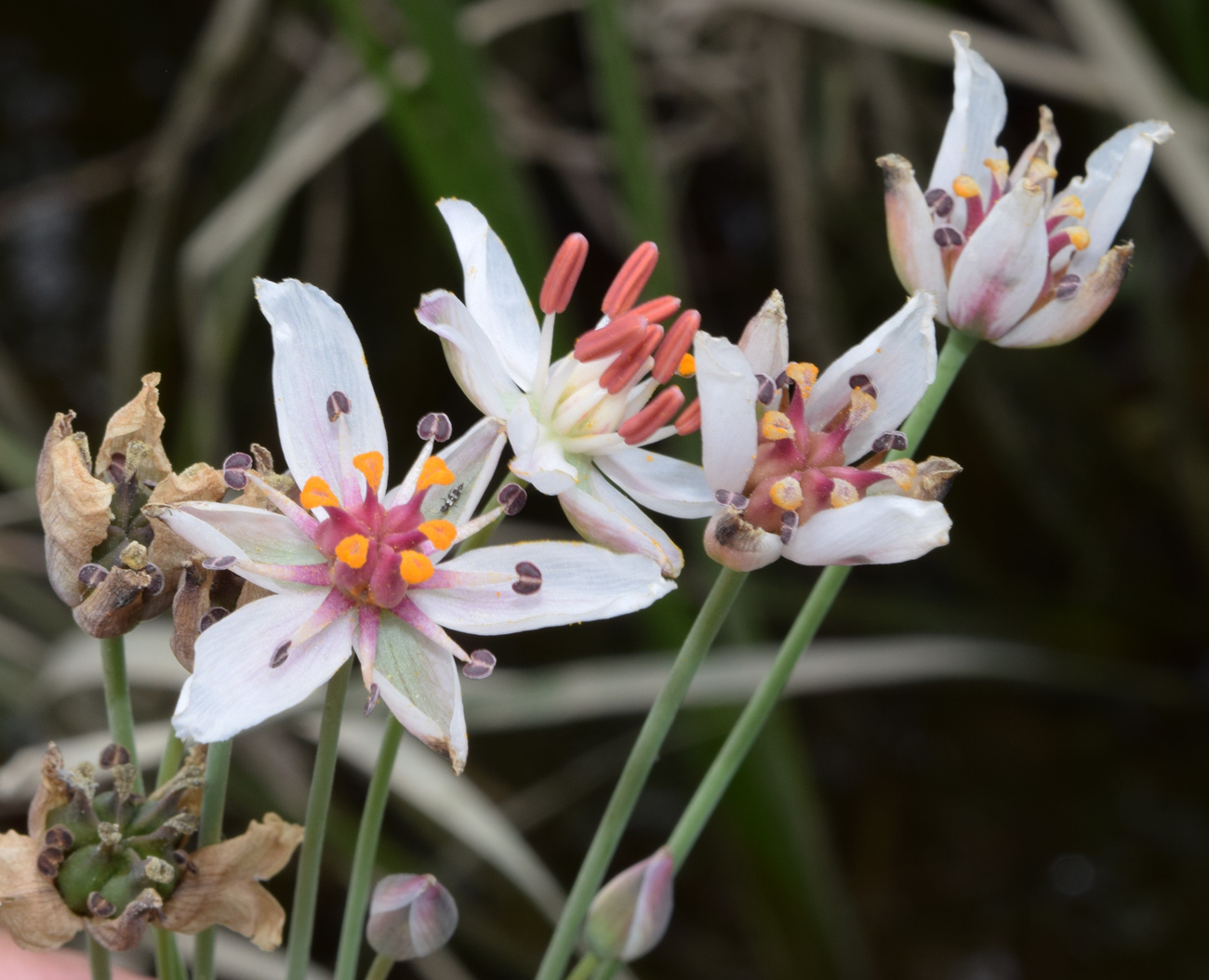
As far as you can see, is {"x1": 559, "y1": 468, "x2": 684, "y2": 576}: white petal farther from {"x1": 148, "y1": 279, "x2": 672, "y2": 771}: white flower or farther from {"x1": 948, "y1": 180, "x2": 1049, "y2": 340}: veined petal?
{"x1": 948, "y1": 180, "x2": 1049, "y2": 340}: veined petal

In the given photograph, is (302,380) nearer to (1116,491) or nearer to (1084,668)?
(1084,668)

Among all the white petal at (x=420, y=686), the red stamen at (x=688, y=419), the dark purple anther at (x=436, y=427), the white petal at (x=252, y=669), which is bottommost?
the white petal at (x=420, y=686)

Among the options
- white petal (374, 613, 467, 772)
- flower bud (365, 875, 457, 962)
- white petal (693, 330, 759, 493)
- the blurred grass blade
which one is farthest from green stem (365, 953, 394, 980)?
the blurred grass blade

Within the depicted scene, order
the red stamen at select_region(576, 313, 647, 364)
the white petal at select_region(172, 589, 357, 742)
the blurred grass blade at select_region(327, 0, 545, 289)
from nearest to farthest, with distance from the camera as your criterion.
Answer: the white petal at select_region(172, 589, 357, 742) < the red stamen at select_region(576, 313, 647, 364) < the blurred grass blade at select_region(327, 0, 545, 289)

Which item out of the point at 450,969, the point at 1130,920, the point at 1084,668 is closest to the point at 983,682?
the point at 1084,668

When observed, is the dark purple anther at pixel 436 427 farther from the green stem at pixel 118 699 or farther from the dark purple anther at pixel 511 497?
the green stem at pixel 118 699

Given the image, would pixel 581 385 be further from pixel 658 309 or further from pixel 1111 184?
pixel 1111 184

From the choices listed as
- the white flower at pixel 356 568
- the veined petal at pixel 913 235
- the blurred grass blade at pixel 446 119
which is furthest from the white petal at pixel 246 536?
the blurred grass blade at pixel 446 119
